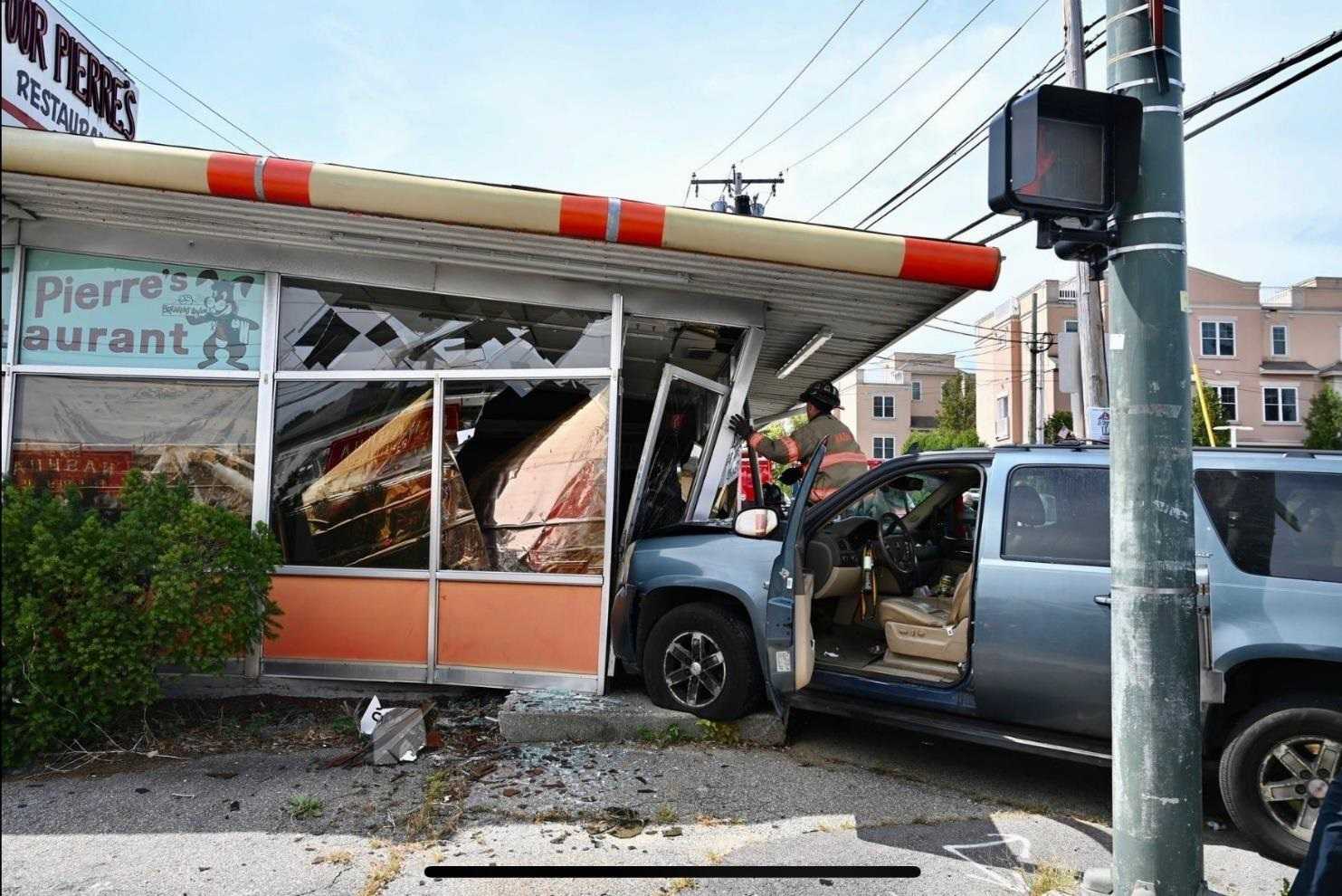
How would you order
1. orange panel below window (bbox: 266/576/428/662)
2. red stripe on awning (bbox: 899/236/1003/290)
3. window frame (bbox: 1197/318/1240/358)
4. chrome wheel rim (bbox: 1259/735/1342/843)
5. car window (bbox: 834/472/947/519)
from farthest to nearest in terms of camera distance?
window frame (bbox: 1197/318/1240/358) < car window (bbox: 834/472/947/519) < orange panel below window (bbox: 266/576/428/662) < red stripe on awning (bbox: 899/236/1003/290) < chrome wheel rim (bbox: 1259/735/1342/843)

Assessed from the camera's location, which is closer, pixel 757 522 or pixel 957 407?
pixel 757 522

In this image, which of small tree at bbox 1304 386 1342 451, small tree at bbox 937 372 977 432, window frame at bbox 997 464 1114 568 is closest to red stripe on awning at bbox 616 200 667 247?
window frame at bbox 997 464 1114 568

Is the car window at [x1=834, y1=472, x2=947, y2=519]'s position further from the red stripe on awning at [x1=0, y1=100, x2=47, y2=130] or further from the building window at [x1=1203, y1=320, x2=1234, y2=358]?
the building window at [x1=1203, y1=320, x2=1234, y2=358]

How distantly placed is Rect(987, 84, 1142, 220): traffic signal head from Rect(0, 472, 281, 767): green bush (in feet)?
14.8

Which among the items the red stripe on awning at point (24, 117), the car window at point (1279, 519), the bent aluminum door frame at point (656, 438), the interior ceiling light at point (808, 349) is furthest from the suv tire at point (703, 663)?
the red stripe on awning at point (24, 117)

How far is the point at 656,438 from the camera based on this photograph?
7.25 metres

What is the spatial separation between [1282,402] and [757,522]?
54.7 meters

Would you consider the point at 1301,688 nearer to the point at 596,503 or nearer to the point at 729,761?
the point at 729,761

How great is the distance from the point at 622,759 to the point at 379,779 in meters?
1.33

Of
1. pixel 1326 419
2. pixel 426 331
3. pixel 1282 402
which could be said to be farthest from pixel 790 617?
pixel 1282 402

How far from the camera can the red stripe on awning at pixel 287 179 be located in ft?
18.8

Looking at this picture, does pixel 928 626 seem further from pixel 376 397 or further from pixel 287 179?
pixel 287 179

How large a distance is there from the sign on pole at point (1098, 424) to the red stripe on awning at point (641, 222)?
6068 millimetres

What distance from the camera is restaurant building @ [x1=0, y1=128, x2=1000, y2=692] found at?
6523 millimetres
